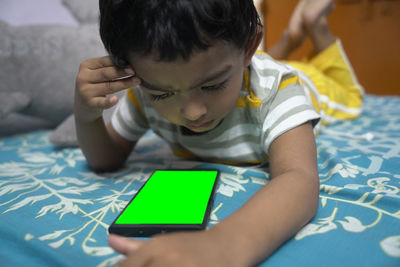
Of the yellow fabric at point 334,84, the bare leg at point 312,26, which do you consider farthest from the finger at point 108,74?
the bare leg at point 312,26

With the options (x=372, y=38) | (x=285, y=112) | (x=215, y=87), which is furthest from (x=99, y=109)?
Result: (x=372, y=38)

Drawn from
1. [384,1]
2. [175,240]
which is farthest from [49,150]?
[384,1]

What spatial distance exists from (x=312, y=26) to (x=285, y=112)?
30.9 inches

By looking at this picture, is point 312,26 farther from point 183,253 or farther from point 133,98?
point 183,253

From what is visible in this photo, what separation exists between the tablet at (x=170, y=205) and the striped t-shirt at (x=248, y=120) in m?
0.11

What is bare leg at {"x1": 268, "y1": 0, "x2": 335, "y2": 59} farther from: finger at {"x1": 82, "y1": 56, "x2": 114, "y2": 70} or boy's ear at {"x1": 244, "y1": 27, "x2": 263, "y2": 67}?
finger at {"x1": 82, "y1": 56, "x2": 114, "y2": 70}

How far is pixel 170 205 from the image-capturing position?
0.44 meters

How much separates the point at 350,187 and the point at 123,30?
0.44 m

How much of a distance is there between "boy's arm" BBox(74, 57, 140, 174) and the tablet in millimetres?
167

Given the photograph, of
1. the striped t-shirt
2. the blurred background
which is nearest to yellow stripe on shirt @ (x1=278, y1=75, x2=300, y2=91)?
the striped t-shirt

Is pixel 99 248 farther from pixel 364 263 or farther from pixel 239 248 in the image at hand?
→ pixel 364 263

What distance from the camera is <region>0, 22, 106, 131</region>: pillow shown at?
990mm

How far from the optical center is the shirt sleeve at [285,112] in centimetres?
52

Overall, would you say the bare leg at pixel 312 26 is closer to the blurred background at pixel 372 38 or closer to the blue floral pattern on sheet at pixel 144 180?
the blue floral pattern on sheet at pixel 144 180
